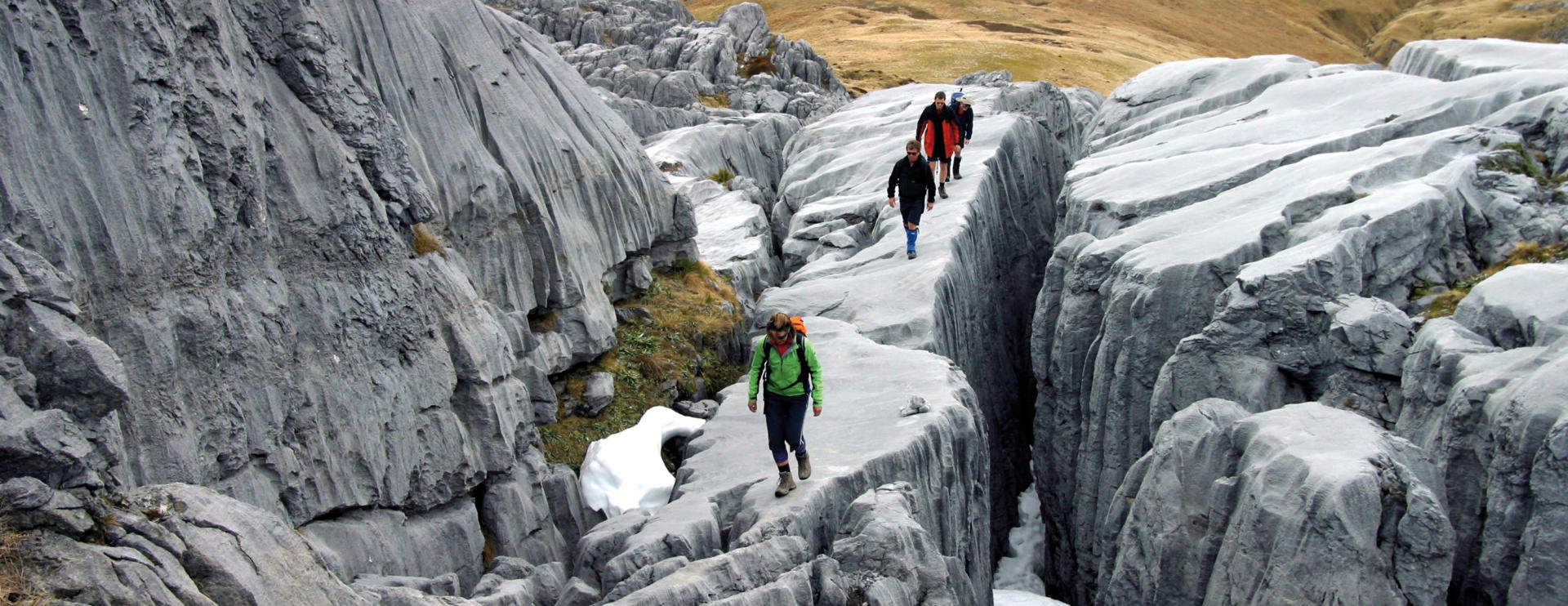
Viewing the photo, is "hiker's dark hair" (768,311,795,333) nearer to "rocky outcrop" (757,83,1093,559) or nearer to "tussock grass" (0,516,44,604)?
"tussock grass" (0,516,44,604)

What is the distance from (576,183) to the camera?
25.9m

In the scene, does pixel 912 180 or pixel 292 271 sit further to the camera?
pixel 912 180

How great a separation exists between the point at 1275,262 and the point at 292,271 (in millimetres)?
18058

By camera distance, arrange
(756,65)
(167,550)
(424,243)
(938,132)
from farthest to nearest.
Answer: (756,65) → (938,132) → (424,243) → (167,550)

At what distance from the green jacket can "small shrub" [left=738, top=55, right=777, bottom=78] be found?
69.0 m

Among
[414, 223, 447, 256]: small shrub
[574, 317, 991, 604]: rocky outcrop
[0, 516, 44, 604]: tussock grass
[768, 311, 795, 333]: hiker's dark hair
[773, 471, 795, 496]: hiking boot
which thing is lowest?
[574, 317, 991, 604]: rocky outcrop

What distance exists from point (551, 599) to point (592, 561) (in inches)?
34.1

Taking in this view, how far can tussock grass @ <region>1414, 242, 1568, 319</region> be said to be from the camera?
20203 mm

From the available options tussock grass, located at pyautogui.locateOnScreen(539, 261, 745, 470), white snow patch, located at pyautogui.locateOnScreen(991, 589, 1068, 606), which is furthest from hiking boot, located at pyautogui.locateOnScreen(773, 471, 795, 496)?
white snow patch, located at pyautogui.locateOnScreen(991, 589, 1068, 606)

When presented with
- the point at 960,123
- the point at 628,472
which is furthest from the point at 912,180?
the point at 628,472

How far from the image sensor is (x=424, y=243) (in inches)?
763

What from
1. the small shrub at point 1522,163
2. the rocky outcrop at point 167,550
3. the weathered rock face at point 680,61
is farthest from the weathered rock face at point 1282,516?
the weathered rock face at point 680,61

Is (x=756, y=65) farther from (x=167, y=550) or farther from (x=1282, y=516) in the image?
(x=167, y=550)

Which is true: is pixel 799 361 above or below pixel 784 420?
above
